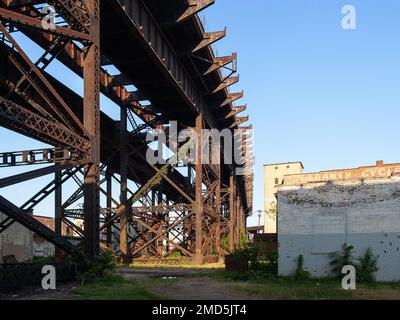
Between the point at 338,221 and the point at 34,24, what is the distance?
455 inches

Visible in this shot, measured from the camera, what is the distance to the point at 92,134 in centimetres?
1459

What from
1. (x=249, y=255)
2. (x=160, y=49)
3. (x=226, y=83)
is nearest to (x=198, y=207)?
(x=226, y=83)

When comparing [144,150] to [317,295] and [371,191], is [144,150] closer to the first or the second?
[371,191]

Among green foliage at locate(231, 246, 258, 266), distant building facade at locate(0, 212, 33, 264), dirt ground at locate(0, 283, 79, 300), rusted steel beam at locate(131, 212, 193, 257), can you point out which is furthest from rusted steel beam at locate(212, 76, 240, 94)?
dirt ground at locate(0, 283, 79, 300)

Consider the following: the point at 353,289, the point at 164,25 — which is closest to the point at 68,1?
the point at 164,25

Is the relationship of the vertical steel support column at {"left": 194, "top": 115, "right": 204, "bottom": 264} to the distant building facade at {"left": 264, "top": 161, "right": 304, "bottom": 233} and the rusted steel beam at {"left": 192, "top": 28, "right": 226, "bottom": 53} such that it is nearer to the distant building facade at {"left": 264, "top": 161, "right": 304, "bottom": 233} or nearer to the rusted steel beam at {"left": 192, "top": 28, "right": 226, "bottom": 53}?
the rusted steel beam at {"left": 192, "top": 28, "right": 226, "bottom": 53}

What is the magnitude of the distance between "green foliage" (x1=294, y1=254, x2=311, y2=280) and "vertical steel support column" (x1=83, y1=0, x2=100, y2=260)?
6814 millimetres

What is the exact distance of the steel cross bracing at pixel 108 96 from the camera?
43.3 feet

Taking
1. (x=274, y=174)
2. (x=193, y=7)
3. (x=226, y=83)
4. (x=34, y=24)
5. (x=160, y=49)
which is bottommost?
(x=274, y=174)

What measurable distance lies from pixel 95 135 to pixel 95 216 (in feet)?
8.69

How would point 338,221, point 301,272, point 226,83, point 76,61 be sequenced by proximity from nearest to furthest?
point 301,272
point 338,221
point 76,61
point 226,83

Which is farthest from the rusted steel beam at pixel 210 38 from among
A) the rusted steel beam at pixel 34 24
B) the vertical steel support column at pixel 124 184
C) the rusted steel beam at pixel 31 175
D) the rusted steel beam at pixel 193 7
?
the rusted steel beam at pixel 31 175

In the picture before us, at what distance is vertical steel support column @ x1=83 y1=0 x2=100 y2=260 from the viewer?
14180 millimetres

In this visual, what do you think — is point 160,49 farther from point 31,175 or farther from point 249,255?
point 31,175
